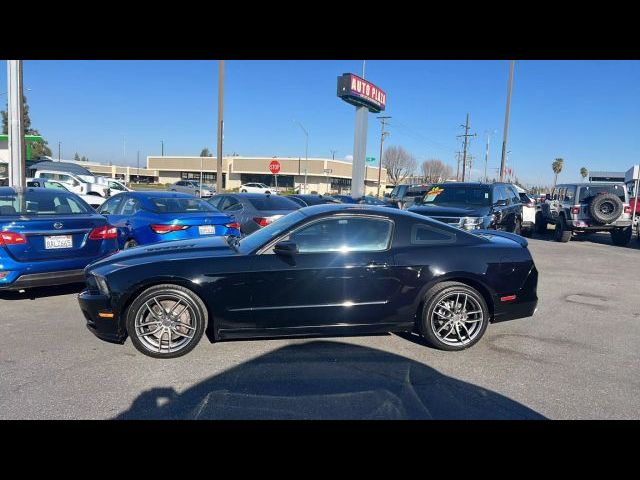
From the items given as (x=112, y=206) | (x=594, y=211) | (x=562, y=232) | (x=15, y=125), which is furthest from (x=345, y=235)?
(x=562, y=232)

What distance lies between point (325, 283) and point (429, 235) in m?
1.28

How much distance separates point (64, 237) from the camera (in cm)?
552

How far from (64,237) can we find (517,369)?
5648 millimetres

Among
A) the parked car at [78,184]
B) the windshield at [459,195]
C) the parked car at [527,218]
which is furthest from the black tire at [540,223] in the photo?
the parked car at [78,184]

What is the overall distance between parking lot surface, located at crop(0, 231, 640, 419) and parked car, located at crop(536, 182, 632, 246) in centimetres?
892

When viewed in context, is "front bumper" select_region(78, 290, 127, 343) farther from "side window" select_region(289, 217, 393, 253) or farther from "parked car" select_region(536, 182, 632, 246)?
"parked car" select_region(536, 182, 632, 246)

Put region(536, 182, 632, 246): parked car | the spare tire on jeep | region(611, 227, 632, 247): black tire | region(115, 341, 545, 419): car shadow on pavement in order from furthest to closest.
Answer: region(611, 227, 632, 247): black tire, region(536, 182, 632, 246): parked car, the spare tire on jeep, region(115, 341, 545, 419): car shadow on pavement

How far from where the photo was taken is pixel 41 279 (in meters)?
5.27

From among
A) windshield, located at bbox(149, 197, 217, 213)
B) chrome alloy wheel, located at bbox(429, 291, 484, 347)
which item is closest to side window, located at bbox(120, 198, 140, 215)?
windshield, located at bbox(149, 197, 217, 213)

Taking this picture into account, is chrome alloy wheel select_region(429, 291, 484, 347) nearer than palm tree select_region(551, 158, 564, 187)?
Yes

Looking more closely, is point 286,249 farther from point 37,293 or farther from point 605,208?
point 605,208

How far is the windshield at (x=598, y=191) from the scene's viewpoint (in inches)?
510

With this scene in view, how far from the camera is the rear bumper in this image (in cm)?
510
